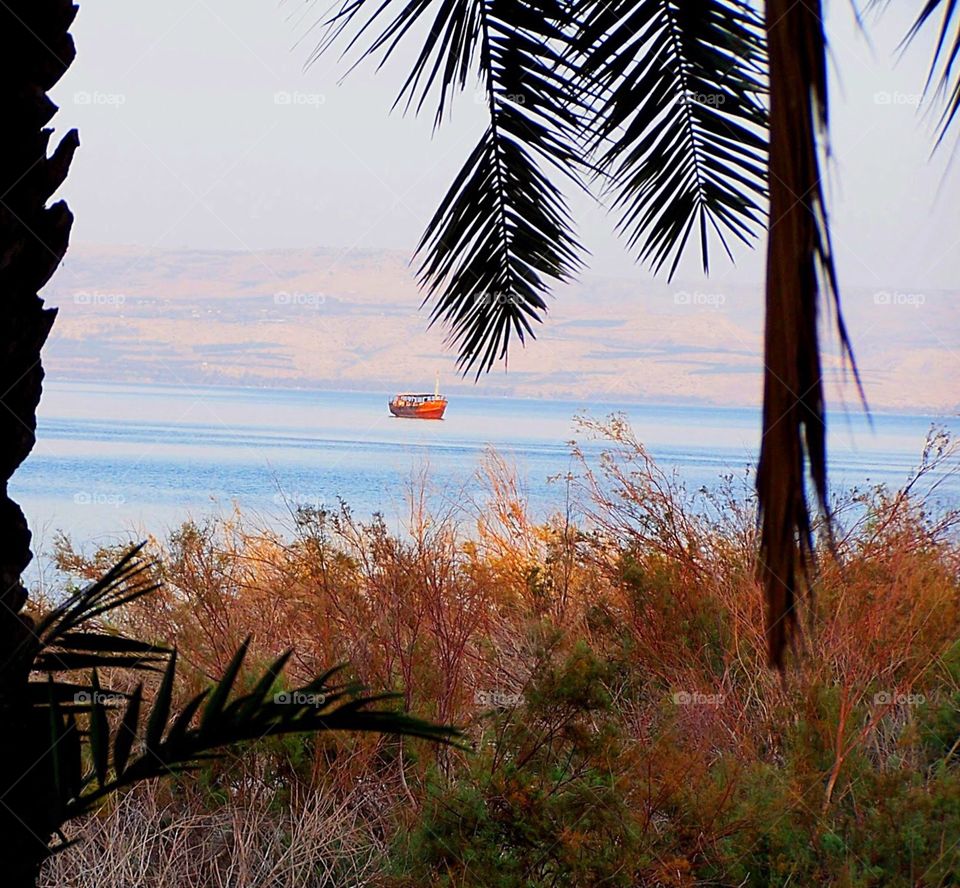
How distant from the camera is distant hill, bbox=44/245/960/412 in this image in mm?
32656

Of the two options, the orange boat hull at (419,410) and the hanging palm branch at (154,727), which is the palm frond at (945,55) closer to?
the hanging palm branch at (154,727)

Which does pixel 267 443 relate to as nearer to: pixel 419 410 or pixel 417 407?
pixel 417 407

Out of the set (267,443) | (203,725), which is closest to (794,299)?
(203,725)

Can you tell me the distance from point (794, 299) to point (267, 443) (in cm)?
3201

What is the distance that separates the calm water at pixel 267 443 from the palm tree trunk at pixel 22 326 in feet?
19.4

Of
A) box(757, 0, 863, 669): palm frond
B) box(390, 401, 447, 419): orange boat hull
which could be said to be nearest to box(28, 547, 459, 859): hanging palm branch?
box(757, 0, 863, 669): palm frond

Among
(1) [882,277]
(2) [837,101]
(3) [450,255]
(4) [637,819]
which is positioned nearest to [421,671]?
(4) [637,819]

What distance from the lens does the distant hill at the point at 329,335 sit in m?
32.7

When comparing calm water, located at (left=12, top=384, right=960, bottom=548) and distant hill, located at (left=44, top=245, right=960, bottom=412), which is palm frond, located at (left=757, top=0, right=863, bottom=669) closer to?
calm water, located at (left=12, top=384, right=960, bottom=548)

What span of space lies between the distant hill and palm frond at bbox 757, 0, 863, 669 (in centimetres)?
2912

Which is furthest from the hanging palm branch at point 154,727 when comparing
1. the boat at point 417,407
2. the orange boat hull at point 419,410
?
the orange boat hull at point 419,410

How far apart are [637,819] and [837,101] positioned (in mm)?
2314

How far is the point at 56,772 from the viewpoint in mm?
1477

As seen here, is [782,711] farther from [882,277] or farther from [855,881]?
[882,277]
